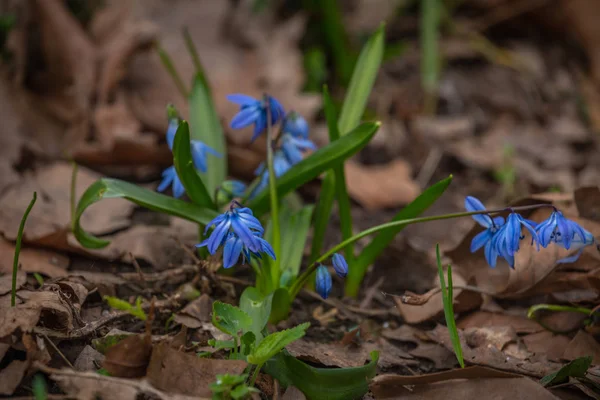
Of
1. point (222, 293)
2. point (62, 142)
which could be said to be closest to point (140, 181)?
point (62, 142)

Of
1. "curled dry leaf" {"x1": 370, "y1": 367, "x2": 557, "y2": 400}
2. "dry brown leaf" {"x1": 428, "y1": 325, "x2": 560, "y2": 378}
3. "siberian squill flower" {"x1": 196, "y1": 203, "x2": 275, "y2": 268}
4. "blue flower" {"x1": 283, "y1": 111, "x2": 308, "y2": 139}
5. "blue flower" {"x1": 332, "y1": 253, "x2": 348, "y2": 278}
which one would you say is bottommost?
"dry brown leaf" {"x1": 428, "y1": 325, "x2": 560, "y2": 378}

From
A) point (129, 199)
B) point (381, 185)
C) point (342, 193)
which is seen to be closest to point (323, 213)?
point (342, 193)

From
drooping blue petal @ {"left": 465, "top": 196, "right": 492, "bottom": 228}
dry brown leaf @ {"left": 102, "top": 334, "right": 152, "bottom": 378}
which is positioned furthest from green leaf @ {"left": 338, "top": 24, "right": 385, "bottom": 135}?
dry brown leaf @ {"left": 102, "top": 334, "right": 152, "bottom": 378}

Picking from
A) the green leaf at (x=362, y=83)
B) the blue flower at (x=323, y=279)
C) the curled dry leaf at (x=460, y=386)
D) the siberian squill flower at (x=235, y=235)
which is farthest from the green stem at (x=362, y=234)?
the green leaf at (x=362, y=83)

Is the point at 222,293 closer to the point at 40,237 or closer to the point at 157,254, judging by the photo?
the point at 157,254

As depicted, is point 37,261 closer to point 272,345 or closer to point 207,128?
point 207,128

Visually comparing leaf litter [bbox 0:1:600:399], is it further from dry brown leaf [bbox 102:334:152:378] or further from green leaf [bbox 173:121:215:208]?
green leaf [bbox 173:121:215:208]
